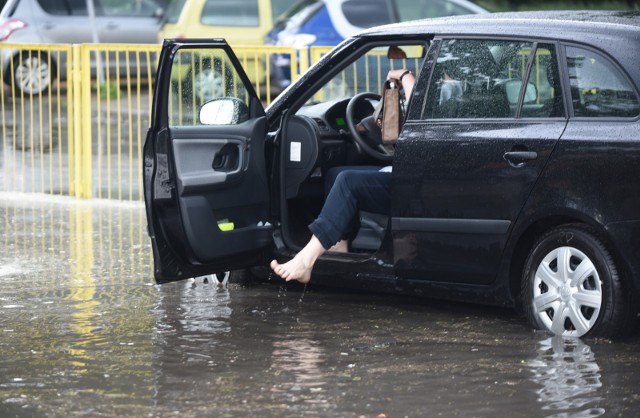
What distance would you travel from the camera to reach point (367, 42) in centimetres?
817

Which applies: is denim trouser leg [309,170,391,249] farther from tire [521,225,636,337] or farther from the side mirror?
tire [521,225,636,337]

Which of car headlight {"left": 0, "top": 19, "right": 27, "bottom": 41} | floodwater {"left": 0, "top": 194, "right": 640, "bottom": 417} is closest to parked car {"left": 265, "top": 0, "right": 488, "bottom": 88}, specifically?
car headlight {"left": 0, "top": 19, "right": 27, "bottom": 41}

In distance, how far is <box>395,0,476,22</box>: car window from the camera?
66.6 feet

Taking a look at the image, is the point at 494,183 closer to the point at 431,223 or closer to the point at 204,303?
the point at 431,223

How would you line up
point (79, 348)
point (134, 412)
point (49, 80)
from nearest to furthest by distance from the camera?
point (134, 412) < point (79, 348) < point (49, 80)

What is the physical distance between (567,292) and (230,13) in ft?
48.9

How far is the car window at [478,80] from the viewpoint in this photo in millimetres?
7543

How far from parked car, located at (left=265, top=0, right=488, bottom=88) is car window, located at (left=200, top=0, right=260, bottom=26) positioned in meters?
1.38

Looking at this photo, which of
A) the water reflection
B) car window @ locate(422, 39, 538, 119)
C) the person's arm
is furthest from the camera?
the person's arm

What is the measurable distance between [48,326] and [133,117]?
42.1 ft

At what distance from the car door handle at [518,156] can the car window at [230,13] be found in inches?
563

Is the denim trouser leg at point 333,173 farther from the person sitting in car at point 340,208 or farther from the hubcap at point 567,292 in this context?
the hubcap at point 567,292

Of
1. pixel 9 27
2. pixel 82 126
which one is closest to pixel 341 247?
pixel 82 126

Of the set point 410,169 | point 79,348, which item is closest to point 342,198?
point 410,169
